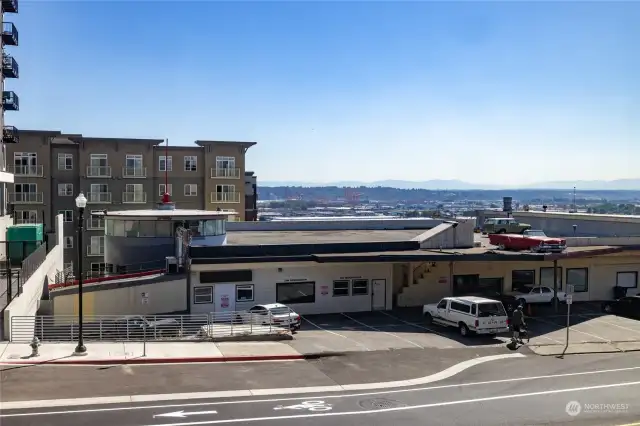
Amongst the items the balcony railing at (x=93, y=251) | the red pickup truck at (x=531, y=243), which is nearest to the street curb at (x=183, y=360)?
the red pickup truck at (x=531, y=243)

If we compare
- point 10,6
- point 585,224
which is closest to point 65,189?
point 10,6

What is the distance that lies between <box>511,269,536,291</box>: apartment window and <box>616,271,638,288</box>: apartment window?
22.5ft

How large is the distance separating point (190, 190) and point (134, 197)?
6249 mm

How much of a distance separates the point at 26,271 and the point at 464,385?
18.7 m

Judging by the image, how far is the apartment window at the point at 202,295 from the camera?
33.4 m

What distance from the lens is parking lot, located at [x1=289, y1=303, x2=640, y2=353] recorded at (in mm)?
27891

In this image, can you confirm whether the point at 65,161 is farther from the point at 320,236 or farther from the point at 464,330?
the point at 464,330

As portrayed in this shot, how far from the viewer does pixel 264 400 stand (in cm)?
1831

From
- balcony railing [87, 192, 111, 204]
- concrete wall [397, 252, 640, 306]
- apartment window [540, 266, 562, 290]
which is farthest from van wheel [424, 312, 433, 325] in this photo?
balcony railing [87, 192, 111, 204]

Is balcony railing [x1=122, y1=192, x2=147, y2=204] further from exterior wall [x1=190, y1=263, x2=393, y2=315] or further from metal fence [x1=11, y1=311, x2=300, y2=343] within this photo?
metal fence [x1=11, y1=311, x2=300, y2=343]

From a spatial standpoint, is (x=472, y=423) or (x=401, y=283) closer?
(x=472, y=423)

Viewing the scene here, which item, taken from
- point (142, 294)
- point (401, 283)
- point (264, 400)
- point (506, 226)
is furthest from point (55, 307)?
point (506, 226)

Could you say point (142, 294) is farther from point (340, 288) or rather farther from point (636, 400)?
point (636, 400)

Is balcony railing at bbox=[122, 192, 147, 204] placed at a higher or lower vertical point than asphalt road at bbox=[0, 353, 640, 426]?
higher
